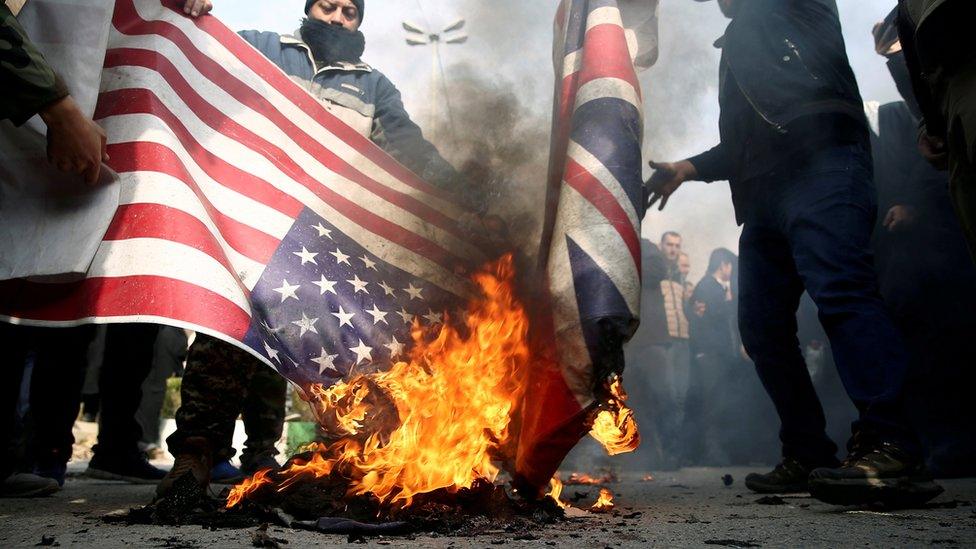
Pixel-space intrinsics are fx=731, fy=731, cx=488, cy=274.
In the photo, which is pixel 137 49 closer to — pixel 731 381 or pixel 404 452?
pixel 404 452

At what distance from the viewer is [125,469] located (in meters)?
4.17

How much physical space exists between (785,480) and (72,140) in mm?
2998

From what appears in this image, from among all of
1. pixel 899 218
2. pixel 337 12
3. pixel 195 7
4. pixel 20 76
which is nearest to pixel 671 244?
pixel 899 218

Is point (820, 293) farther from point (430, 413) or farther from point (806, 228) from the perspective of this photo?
point (430, 413)

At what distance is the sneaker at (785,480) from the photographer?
3084mm

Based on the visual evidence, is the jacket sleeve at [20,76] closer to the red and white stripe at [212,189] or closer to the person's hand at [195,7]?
the red and white stripe at [212,189]

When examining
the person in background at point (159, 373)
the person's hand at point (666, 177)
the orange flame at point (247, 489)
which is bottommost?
the orange flame at point (247, 489)

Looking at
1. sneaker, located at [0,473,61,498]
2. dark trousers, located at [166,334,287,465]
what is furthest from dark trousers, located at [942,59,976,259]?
sneaker, located at [0,473,61,498]

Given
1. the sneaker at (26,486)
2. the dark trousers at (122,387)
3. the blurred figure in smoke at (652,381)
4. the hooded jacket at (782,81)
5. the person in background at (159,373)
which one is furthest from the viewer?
the blurred figure in smoke at (652,381)

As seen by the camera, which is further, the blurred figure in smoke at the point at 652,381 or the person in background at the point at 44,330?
the blurred figure in smoke at the point at 652,381

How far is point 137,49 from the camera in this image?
279cm

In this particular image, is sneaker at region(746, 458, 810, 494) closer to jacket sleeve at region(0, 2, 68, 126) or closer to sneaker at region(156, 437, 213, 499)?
sneaker at region(156, 437, 213, 499)

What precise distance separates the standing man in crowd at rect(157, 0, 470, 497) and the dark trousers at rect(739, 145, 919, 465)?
1372mm

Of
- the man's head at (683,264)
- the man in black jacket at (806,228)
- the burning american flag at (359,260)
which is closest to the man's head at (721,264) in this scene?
the man's head at (683,264)
